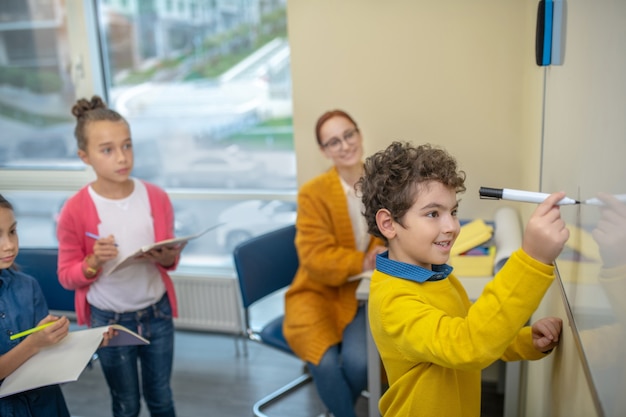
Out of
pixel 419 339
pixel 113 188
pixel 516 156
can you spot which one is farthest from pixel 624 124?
pixel 516 156

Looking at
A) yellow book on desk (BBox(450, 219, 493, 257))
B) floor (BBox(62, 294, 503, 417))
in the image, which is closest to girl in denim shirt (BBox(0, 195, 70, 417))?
floor (BBox(62, 294, 503, 417))

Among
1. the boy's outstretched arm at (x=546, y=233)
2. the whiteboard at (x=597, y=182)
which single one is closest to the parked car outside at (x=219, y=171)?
the whiteboard at (x=597, y=182)

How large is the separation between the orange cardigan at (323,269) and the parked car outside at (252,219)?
33.0 inches

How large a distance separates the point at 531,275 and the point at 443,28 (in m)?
1.86

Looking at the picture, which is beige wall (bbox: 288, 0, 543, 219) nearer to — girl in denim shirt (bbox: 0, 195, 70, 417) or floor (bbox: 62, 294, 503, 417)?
floor (bbox: 62, 294, 503, 417)

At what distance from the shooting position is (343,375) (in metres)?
2.27

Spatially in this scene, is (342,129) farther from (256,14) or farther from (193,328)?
(193,328)

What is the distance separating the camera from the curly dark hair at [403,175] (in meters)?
1.17

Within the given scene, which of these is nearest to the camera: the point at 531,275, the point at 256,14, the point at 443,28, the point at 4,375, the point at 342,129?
the point at 531,275

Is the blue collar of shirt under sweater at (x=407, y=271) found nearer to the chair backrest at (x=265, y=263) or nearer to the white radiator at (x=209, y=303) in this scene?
the chair backrest at (x=265, y=263)

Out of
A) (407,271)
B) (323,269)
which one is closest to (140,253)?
(323,269)

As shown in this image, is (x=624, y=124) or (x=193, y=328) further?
(x=193, y=328)

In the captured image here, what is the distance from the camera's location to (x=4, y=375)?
1.54 meters

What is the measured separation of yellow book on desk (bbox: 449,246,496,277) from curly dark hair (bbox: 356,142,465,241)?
940 millimetres
